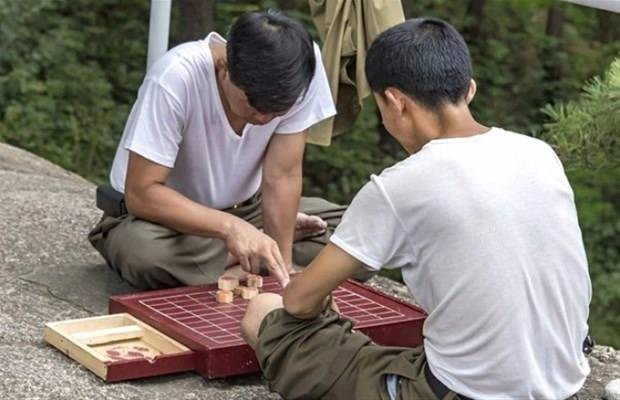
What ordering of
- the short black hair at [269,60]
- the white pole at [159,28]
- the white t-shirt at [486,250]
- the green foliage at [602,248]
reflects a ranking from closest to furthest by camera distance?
the white t-shirt at [486,250] < the short black hair at [269,60] < the white pole at [159,28] < the green foliage at [602,248]

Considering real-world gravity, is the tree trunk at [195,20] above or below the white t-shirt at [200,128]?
below

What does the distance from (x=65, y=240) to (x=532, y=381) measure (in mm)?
2440

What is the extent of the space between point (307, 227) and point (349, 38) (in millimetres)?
665

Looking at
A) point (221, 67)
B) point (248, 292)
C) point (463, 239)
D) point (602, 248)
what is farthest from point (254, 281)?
point (602, 248)

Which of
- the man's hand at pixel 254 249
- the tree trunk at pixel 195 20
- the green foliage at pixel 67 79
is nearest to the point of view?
the man's hand at pixel 254 249

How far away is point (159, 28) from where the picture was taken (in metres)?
5.33

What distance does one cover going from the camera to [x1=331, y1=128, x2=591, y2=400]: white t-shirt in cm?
299

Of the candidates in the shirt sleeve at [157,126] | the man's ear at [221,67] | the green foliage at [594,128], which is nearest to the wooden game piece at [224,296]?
the shirt sleeve at [157,126]

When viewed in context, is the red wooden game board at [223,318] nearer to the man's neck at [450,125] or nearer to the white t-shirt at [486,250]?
the white t-shirt at [486,250]

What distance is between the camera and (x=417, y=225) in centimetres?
303

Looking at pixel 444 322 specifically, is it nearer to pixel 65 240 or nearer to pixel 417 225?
pixel 417 225

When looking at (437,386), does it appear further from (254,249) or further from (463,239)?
(254,249)

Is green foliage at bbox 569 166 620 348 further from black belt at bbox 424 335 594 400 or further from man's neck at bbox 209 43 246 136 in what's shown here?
black belt at bbox 424 335 594 400

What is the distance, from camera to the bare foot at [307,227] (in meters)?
4.63
